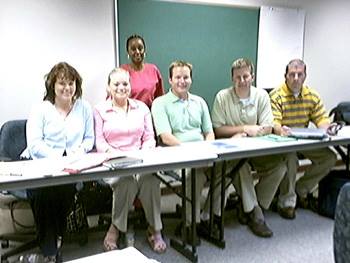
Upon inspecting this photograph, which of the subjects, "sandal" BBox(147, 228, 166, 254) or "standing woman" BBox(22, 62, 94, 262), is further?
"sandal" BBox(147, 228, 166, 254)

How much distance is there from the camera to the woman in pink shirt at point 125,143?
2729mm

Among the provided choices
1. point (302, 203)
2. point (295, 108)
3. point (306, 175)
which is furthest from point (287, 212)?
point (295, 108)

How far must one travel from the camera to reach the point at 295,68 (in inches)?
133

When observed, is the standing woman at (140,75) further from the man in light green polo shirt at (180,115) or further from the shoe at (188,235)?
the shoe at (188,235)

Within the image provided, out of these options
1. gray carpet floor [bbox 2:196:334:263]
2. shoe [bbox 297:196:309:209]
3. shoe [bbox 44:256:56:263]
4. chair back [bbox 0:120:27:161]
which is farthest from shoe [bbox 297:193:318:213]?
chair back [bbox 0:120:27:161]

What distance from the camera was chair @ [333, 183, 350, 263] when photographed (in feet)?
4.35

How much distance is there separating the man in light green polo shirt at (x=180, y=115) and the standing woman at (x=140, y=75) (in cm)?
33

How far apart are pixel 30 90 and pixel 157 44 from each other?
127 cm

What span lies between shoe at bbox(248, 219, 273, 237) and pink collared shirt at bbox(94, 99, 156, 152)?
3.46 feet

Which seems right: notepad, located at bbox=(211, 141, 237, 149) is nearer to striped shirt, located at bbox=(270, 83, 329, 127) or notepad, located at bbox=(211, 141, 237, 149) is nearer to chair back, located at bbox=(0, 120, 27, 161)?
striped shirt, located at bbox=(270, 83, 329, 127)

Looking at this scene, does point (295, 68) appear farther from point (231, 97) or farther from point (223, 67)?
point (223, 67)

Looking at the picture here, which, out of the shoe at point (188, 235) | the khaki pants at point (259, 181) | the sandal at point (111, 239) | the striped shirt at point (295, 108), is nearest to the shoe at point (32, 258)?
the sandal at point (111, 239)

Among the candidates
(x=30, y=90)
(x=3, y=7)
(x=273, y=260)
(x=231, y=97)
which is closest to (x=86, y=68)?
(x=30, y=90)

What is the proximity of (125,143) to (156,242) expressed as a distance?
749 mm
